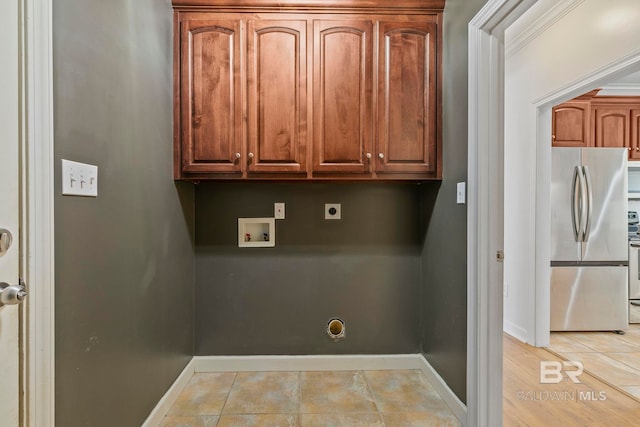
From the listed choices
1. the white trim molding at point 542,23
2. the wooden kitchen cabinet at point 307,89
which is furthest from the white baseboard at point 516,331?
the white trim molding at point 542,23

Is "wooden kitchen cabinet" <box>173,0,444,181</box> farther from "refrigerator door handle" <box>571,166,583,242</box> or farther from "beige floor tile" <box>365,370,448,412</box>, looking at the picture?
"refrigerator door handle" <box>571,166,583,242</box>

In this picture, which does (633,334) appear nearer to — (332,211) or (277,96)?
(332,211)

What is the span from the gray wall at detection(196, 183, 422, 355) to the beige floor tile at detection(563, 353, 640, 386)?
1320 mm

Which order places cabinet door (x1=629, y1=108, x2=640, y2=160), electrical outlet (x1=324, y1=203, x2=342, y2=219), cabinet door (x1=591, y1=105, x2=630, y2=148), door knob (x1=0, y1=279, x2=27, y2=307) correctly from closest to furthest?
door knob (x1=0, y1=279, x2=27, y2=307) < electrical outlet (x1=324, y1=203, x2=342, y2=219) < cabinet door (x1=591, y1=105, x2=630, y2=148) < cabinet door (x1=629, y1=108, x2=640, y2=160)

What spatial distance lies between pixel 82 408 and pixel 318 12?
2.24m

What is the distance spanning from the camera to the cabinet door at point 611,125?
3.40 m

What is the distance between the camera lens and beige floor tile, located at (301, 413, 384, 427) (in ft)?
5.43

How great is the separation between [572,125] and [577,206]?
909mm

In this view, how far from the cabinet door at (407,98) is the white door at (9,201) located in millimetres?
1617

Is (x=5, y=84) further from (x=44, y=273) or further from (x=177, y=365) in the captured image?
(x=177, y=365)

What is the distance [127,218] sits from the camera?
4.58ft

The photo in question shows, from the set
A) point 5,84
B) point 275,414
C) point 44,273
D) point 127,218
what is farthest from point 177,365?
point 5,84

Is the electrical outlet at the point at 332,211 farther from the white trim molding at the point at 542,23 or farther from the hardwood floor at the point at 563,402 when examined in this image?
the white trim molding at the point at 542,23

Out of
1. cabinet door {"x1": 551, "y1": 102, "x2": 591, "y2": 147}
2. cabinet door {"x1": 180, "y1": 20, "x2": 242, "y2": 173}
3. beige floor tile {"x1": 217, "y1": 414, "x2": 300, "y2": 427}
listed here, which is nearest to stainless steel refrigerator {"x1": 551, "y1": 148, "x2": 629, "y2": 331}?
cabinet door {"x1": 551, "y1": 102, "x2": 591, "y2": 147}
